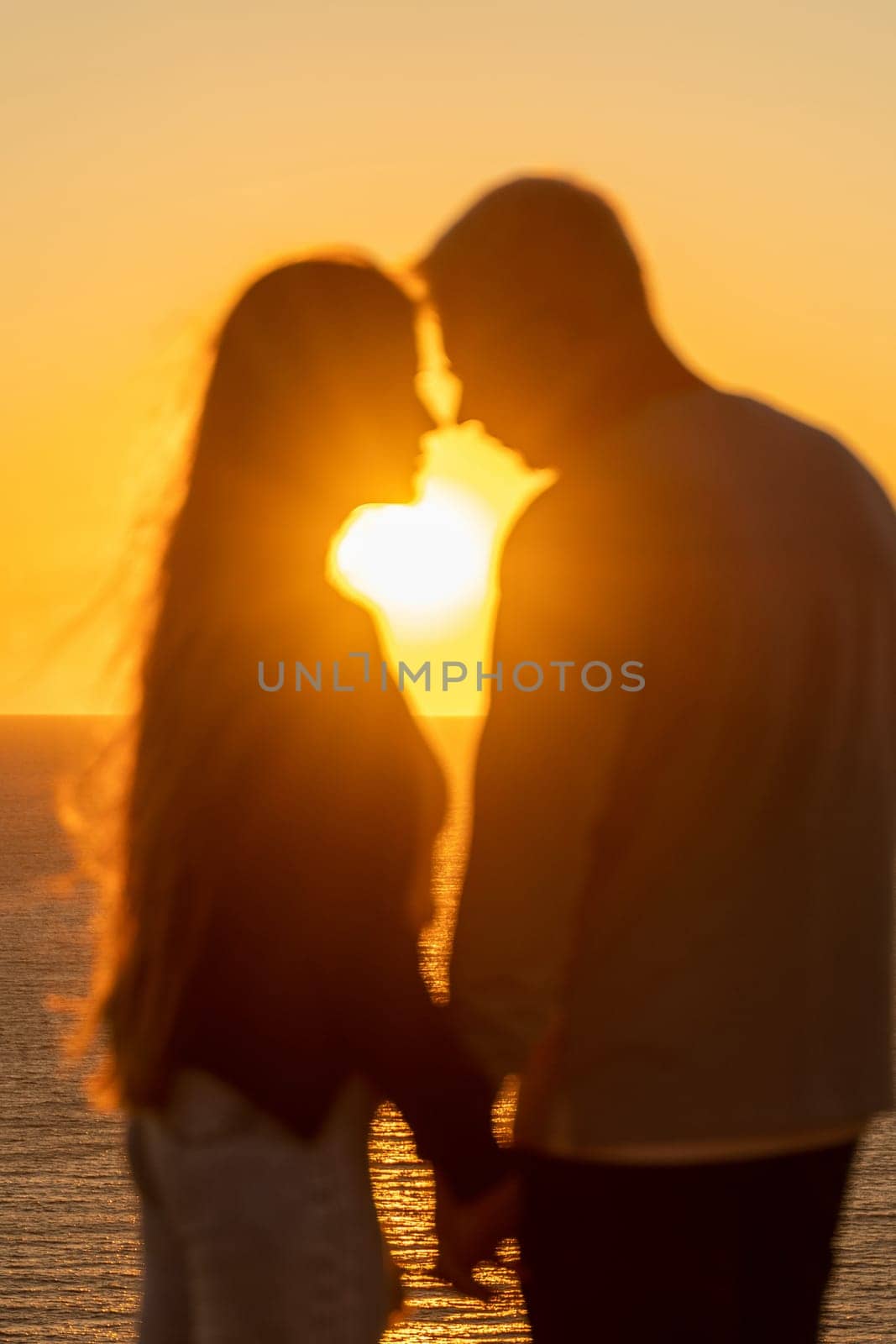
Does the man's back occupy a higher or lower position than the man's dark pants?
higher

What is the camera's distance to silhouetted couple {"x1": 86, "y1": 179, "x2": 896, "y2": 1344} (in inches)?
80.5

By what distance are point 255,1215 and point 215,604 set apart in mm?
800

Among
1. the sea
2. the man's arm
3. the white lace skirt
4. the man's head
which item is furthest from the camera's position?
the sea

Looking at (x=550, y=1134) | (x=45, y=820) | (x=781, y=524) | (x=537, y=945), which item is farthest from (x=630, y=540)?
(x=45, y=820)

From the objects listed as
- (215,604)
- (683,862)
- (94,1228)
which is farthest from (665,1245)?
(94,1228)

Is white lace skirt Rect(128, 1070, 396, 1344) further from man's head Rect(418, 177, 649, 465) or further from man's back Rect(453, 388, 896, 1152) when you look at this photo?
man's head Rect(418, 177, 649, 465)

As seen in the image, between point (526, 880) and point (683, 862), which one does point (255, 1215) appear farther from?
point (683, 862)

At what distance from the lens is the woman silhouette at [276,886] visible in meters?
2.03

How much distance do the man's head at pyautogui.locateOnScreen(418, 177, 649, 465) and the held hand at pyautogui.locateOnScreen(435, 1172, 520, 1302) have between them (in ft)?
3.51

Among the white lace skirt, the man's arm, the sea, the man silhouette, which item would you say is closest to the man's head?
the man silhouette

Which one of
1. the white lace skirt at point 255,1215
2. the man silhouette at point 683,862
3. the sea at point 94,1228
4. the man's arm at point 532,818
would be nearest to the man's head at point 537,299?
the man silhouette at point 683,862

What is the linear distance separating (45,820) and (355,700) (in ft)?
671

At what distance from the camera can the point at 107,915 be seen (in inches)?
85.7

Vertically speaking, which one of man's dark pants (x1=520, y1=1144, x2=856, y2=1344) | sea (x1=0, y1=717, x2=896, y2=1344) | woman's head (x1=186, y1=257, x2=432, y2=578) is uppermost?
woman's head (x1=186, y1=257, x2=432, y2=578)
